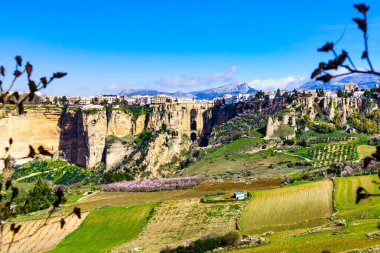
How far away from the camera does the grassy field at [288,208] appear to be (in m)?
50.2

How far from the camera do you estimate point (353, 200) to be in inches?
2173

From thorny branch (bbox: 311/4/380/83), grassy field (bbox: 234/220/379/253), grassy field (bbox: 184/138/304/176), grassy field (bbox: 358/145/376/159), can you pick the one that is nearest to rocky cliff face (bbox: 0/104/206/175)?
grassy field (bbox: 184/138/304/176)

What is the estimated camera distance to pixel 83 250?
50.7 m

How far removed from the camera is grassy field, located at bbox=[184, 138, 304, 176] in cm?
9362

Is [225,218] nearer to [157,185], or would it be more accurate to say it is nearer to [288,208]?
[288,208]

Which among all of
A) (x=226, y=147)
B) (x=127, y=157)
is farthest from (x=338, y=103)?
(x=127, y=157)

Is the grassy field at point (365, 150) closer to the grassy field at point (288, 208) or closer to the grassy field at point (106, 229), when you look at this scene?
the grassy field at point (288, 208)

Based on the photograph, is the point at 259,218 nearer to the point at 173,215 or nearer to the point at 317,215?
the point at 317,215

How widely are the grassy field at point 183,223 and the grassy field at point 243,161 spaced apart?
28143 millimetres

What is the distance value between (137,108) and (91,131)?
61.2 feet

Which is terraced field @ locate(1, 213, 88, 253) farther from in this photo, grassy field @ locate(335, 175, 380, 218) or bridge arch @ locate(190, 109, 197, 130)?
bridge arch @ locate(190, 109, 197, 130)

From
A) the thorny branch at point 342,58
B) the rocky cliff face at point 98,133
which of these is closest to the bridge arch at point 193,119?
the rocky cliff face at point 98,133

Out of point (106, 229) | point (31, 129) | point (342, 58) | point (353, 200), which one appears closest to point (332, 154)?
point (353, 200)

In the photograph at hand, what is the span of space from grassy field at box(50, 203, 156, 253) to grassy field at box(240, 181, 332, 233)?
13.8m
